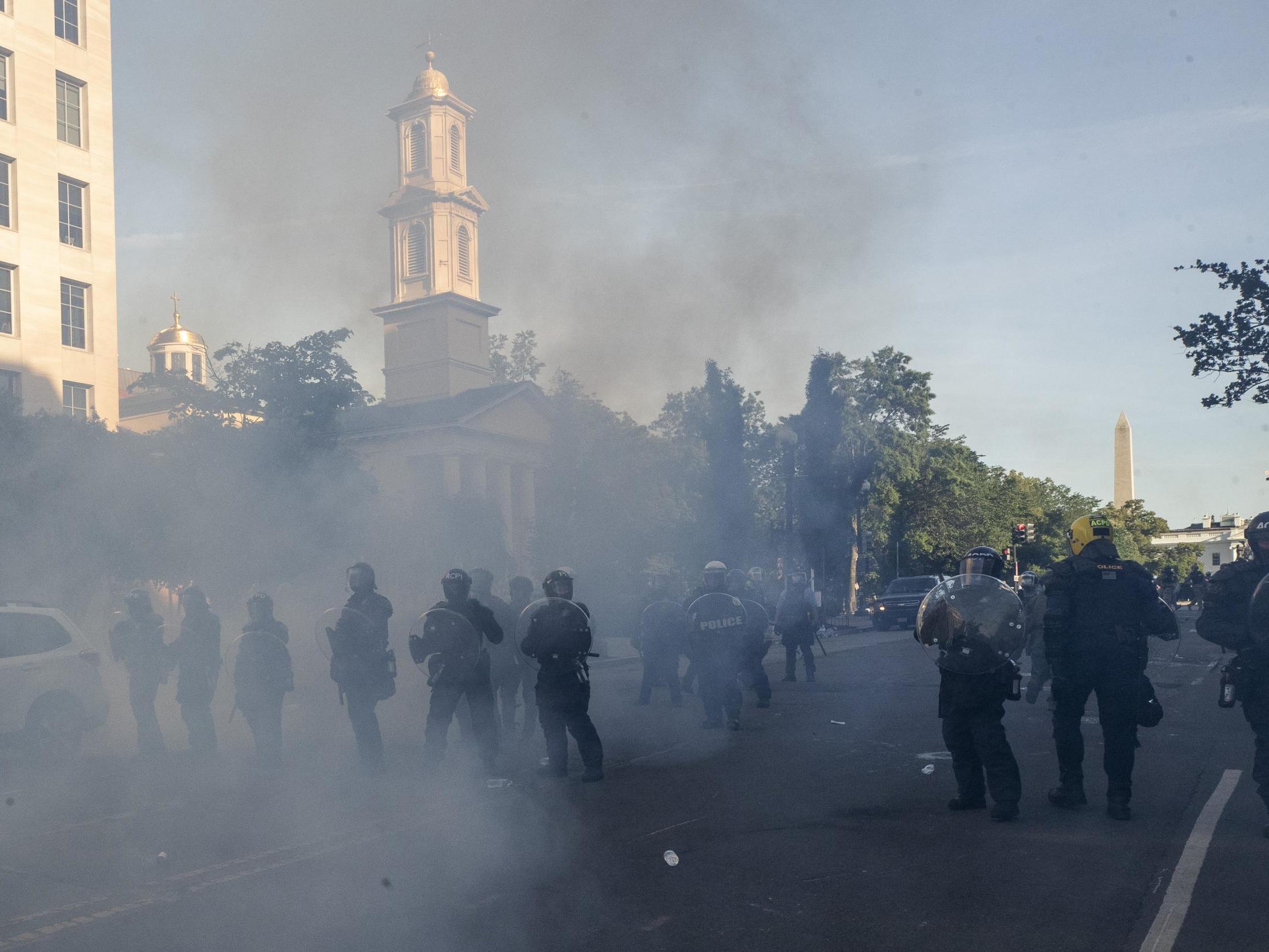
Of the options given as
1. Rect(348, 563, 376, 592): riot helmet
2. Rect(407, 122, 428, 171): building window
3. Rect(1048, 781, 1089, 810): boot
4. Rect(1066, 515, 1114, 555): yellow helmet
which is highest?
Rect(407, 122, 428, 171): building window

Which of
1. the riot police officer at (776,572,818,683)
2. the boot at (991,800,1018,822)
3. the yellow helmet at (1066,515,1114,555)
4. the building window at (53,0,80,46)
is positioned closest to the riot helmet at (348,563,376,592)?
the boot at (991,800,1018,822)

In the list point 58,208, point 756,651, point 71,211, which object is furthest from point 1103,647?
point 71,211

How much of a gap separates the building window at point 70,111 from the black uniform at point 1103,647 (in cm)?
2877

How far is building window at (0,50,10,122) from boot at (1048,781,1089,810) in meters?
28.1

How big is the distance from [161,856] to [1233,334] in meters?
15.4

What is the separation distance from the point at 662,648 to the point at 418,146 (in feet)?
119

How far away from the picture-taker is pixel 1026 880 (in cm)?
512

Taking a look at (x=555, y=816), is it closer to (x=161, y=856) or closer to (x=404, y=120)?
(x=161, y=856)

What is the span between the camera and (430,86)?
4503 centimetres

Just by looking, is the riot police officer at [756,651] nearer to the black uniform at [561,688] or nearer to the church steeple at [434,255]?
the black uniform at [561,688]

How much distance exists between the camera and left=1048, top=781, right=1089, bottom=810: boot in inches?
260

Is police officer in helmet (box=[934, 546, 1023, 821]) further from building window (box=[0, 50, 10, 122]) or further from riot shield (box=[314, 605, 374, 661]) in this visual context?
building window (box=[0, 50, 10, 122])

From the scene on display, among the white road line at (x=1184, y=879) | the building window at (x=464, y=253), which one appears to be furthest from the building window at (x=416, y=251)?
the white road line at (x=1184, y=879)

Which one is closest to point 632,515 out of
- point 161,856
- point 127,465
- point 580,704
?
point 127,465
